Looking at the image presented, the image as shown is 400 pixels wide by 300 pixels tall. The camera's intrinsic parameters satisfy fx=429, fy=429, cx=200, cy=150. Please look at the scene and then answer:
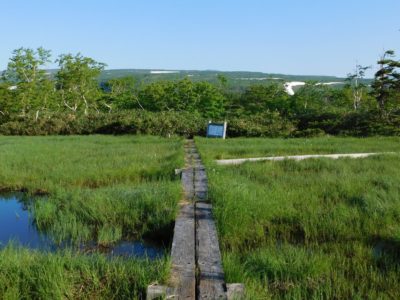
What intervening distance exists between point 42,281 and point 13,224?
3067mm

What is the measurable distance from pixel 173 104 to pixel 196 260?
4198 cm

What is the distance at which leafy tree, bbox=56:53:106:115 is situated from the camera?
120 feet

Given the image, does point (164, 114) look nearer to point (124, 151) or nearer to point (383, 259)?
point (124, 151)

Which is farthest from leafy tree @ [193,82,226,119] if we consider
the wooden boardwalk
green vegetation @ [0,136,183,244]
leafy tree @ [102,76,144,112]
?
the wooden boardwalk

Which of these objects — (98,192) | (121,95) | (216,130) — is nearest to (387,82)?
(216,130)

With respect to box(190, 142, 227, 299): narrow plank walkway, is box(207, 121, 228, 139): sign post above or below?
below

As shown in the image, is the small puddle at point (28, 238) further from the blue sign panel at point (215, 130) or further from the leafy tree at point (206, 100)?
the leafy tree at point (206, 100)

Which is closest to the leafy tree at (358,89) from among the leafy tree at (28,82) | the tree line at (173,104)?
the tree line at (173,104)

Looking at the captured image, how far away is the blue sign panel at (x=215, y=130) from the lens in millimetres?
18734

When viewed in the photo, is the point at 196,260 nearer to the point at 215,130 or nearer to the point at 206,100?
the point at 215,130

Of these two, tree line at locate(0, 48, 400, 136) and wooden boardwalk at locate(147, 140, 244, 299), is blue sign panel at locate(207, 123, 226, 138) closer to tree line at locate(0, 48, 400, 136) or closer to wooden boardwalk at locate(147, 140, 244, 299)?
tree line at locate(0, 48, 400, 136)

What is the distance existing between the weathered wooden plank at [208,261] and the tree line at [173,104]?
15.8m

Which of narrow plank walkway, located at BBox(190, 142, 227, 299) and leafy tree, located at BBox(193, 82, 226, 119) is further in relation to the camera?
leafy tree, located at BBox(193, 82, 226, 119)

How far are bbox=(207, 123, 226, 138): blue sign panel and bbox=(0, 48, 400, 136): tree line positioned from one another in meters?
1.66
